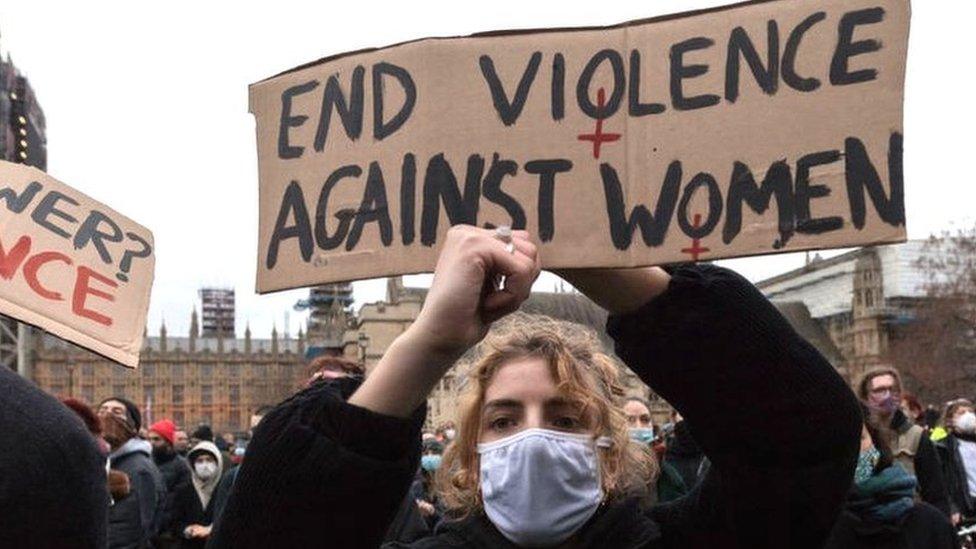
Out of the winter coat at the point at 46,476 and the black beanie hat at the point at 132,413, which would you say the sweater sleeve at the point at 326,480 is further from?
the black beanie hat at the point at 132,413

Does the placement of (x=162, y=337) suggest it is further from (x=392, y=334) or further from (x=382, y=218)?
(x=382, y=218)

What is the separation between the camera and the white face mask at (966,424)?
28.4ft

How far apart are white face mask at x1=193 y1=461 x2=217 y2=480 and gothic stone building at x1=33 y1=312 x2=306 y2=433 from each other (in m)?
124

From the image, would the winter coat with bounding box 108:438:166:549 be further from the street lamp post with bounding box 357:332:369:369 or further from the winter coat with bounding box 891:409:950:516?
the street lamp post with bounding box 357:332:369:369

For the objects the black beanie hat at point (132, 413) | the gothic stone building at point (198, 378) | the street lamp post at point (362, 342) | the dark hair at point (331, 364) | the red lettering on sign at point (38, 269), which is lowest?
the gothic stone building at point (198, 378)

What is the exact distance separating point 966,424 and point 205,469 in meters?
5.48

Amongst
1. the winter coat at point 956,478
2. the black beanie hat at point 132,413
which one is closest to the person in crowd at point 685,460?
the black beanie hat at point 132,413

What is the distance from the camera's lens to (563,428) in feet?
7.52

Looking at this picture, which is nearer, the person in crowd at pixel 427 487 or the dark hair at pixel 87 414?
the dark hair at pixel 87 414

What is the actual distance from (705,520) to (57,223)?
1652 mm

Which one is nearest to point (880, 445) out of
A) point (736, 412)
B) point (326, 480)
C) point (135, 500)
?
point (736, 412)

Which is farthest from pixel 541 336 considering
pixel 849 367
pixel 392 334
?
pixel 849 367

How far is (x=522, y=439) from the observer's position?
2.24 m

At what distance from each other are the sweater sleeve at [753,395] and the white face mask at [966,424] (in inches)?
286
